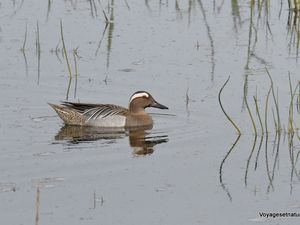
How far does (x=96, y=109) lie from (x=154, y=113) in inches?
44.8

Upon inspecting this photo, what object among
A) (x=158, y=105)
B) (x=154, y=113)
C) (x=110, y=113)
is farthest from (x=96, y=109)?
(x=154, y=113)

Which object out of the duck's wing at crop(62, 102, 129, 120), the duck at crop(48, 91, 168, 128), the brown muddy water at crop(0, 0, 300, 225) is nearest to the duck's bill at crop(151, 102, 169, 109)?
the duck at crop(48, 91, 168, 128)

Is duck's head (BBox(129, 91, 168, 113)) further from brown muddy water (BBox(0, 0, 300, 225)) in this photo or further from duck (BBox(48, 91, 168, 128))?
brown muddy water (BBox(0, 0, 300, 225))

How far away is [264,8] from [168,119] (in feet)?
16.1

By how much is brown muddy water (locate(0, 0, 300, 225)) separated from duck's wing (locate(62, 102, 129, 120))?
0.21 meters

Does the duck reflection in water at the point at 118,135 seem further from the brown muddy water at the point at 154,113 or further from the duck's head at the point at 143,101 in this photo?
the duck's head at the point at 143,101

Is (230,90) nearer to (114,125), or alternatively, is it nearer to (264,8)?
(114,125)

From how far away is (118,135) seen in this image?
11828 millimetres

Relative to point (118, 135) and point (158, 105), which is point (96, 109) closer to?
point (118, 135)

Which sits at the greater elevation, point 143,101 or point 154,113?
point 143,101

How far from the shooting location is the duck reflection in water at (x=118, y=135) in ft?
36.3

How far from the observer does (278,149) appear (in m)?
10.5

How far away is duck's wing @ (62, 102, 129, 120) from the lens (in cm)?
1210

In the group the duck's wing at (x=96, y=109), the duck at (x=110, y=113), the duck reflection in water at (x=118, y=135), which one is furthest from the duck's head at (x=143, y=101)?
the duck reflection in water at (x=118, y=135)
